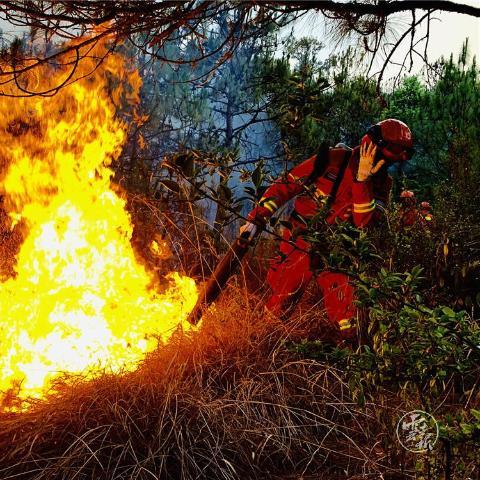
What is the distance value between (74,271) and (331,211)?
5.26ft

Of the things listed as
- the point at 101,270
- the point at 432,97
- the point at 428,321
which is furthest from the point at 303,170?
the point at 432,97

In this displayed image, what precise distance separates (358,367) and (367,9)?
6.30 feet

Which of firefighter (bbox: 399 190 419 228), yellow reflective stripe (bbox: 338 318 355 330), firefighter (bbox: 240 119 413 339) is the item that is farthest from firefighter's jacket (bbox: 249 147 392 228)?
yellow reflective stripe (bbox: 338 318 355 330)

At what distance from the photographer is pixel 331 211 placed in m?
3.41

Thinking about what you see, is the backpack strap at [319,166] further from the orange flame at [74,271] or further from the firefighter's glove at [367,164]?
the orange flame at [74,271]

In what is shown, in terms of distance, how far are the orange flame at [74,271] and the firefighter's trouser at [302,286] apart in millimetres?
553

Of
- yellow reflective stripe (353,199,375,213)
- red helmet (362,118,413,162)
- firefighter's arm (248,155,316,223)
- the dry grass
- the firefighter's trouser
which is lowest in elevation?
the dry grass

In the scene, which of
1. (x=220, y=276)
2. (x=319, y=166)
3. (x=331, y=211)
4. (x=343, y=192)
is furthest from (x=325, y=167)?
(x=220, y=276)

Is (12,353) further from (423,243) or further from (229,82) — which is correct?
(229,82)

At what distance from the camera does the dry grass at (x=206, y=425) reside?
253cm

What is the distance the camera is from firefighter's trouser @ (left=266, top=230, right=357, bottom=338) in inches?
142

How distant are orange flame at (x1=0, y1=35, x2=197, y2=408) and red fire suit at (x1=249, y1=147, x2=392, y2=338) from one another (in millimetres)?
632

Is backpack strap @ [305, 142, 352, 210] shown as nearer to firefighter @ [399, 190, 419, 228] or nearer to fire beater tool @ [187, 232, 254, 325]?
firefighter @ [399, 190, 419, 228]

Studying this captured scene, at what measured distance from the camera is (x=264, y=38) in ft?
32.3
